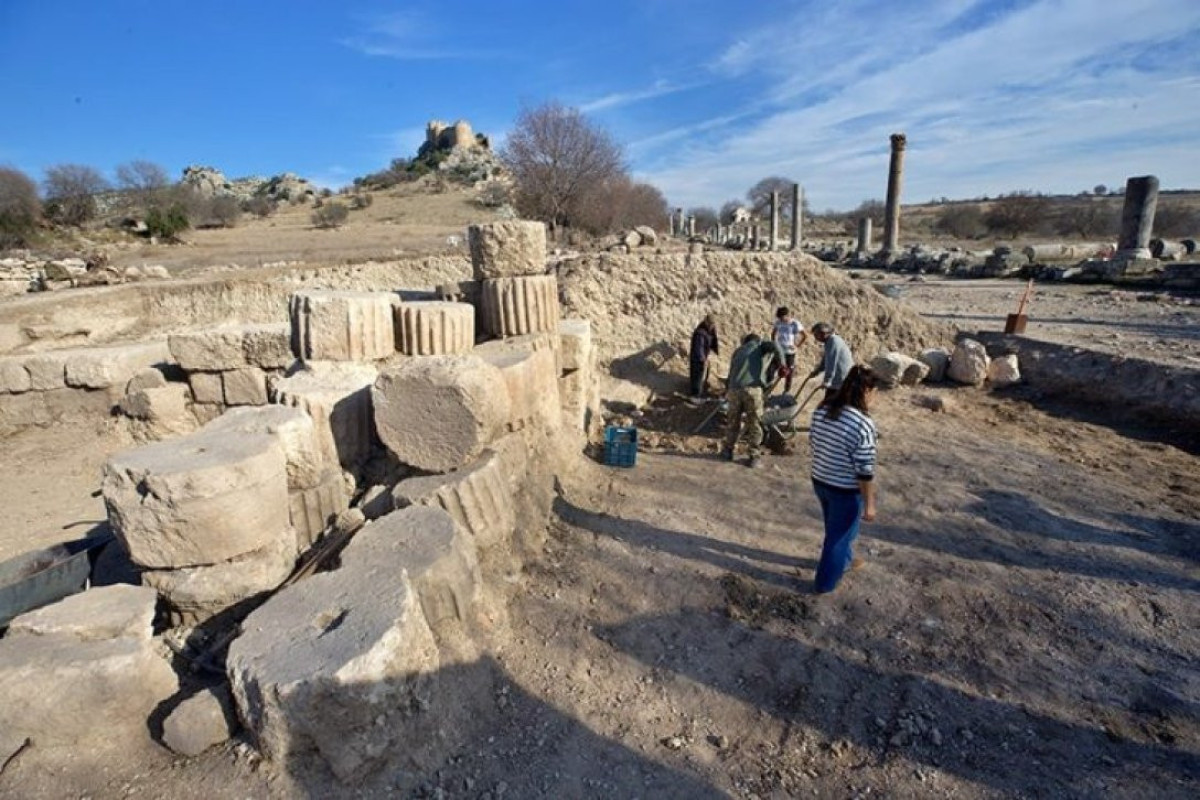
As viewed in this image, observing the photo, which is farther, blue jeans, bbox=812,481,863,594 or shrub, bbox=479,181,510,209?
shrub, bbox=479,181,510,209

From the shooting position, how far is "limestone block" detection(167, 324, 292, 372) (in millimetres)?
6066

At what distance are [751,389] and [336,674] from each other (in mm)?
4684

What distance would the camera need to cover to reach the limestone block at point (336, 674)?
2350 millimetres

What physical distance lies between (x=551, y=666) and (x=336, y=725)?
3.93 feet

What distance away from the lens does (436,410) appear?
385cm

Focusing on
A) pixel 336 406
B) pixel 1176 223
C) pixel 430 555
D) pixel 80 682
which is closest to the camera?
pixel 80 682

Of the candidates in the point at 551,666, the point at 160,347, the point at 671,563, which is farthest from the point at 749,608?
the point at 160,347

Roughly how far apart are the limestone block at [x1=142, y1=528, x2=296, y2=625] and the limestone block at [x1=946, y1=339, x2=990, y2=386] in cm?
860

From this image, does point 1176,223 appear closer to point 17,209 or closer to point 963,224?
point 963,224

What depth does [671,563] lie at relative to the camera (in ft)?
13.9

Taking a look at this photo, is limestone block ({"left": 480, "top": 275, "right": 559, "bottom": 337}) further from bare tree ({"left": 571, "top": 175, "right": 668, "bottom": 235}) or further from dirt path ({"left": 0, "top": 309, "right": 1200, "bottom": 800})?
bare tree ({"left": 571, "top": 175, "right": 668, "bottom": 235})

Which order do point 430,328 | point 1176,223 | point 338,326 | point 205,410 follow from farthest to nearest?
point 1176,223
point 205,410
point 430,328
point 338,326

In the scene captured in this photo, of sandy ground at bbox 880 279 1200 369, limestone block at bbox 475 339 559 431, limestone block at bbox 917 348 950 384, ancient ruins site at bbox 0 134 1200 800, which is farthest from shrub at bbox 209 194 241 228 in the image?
limestone block at bbox 917 348 950 384

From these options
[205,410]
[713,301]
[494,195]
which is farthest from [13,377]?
[494,195]
